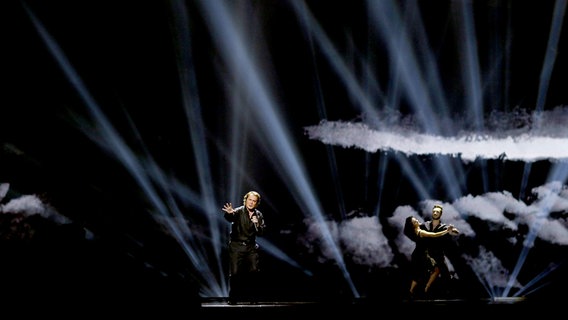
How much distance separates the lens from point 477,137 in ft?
29.5

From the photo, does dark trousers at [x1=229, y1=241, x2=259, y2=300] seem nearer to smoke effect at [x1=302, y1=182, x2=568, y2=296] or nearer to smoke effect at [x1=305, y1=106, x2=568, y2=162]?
smoke effect at [x1=302, y1=182, x2=568, y2=296]

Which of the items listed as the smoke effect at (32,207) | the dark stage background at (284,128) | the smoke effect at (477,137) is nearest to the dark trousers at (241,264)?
the dark stage background at (284,128)

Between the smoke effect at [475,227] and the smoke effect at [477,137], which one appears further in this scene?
the smoke effect at [477,137]

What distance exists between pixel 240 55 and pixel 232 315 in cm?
549

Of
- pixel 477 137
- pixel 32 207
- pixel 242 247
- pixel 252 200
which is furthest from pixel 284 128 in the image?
pixel 32 207

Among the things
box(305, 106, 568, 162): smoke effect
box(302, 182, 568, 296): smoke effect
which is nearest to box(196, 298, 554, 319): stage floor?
box(302, 182, 568, 296): smoke effect

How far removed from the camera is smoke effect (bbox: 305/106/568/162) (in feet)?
28.9

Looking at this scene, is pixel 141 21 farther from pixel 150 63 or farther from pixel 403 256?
pixel 403 256

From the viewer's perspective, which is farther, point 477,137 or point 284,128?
point 477,137

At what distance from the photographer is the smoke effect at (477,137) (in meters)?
8.80

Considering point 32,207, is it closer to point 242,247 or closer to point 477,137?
point 242,247

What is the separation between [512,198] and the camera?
8750 mm

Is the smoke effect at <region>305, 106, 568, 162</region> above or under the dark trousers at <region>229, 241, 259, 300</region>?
above

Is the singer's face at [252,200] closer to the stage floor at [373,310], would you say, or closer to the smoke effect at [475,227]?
the stage floor at [373,310]
